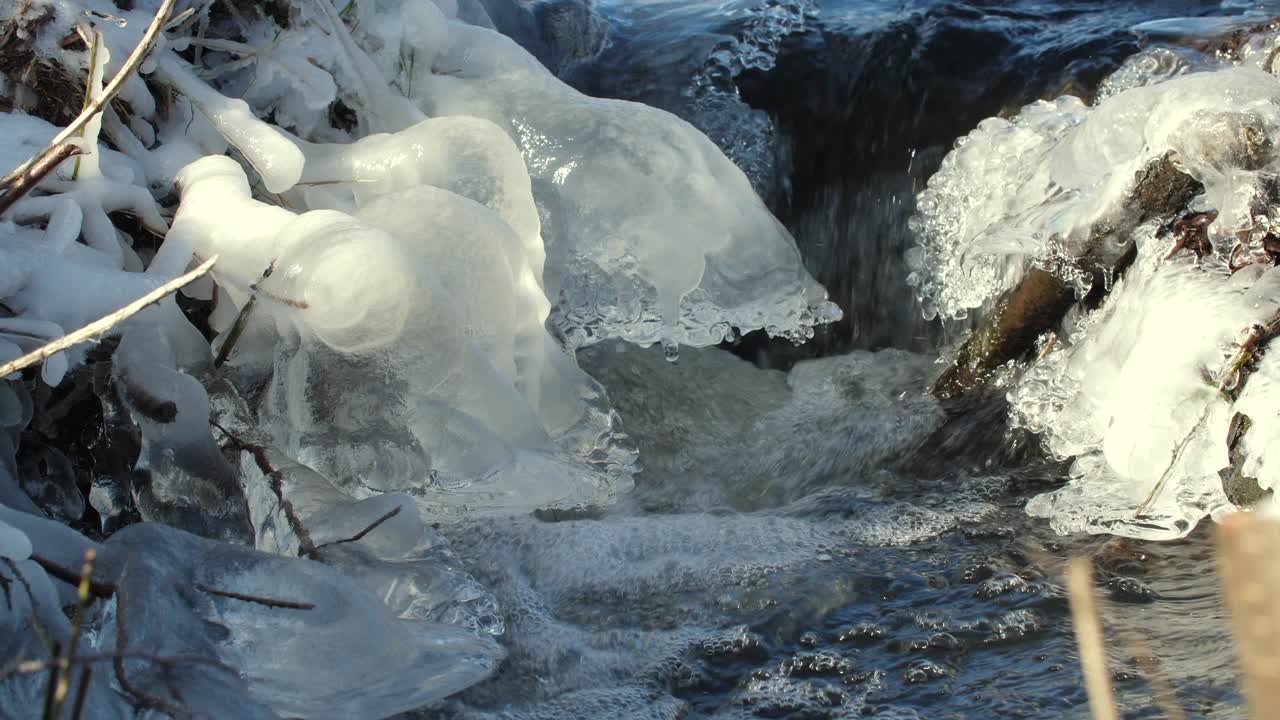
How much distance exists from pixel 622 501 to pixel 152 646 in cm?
175

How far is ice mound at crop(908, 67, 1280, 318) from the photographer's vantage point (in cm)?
276

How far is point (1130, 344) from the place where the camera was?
9.48ft

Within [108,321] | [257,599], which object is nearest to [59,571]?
[257,599]

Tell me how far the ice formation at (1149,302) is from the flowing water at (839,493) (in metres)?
0.13

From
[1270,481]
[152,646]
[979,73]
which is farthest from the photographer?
[979,73]

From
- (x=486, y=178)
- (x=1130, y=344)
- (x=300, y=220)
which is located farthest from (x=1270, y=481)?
(x=300, y=220)

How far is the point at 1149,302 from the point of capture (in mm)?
2883

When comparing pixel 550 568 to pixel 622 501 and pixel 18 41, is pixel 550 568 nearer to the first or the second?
pixel 622 501

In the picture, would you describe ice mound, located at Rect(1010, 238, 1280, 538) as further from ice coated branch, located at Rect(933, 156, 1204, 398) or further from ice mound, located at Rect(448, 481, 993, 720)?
ice mound, located at Rect(448, 481, 993, 720)

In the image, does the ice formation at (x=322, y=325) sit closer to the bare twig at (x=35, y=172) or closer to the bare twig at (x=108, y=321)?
the bare twig at (x=35, y=172)

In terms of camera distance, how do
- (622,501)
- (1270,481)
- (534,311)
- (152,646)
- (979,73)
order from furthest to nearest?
(979,73) → (622,501) → (534,311) → (1270,481) → (152,646)

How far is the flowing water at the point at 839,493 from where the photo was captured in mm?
2168

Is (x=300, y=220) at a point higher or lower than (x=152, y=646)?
higher

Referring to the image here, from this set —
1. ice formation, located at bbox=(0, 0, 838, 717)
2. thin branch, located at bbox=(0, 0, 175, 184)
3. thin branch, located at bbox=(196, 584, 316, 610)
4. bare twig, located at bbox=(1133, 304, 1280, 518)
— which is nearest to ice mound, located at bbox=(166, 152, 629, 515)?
ice formation, located at bbox=(0, 0, 838, 717)
